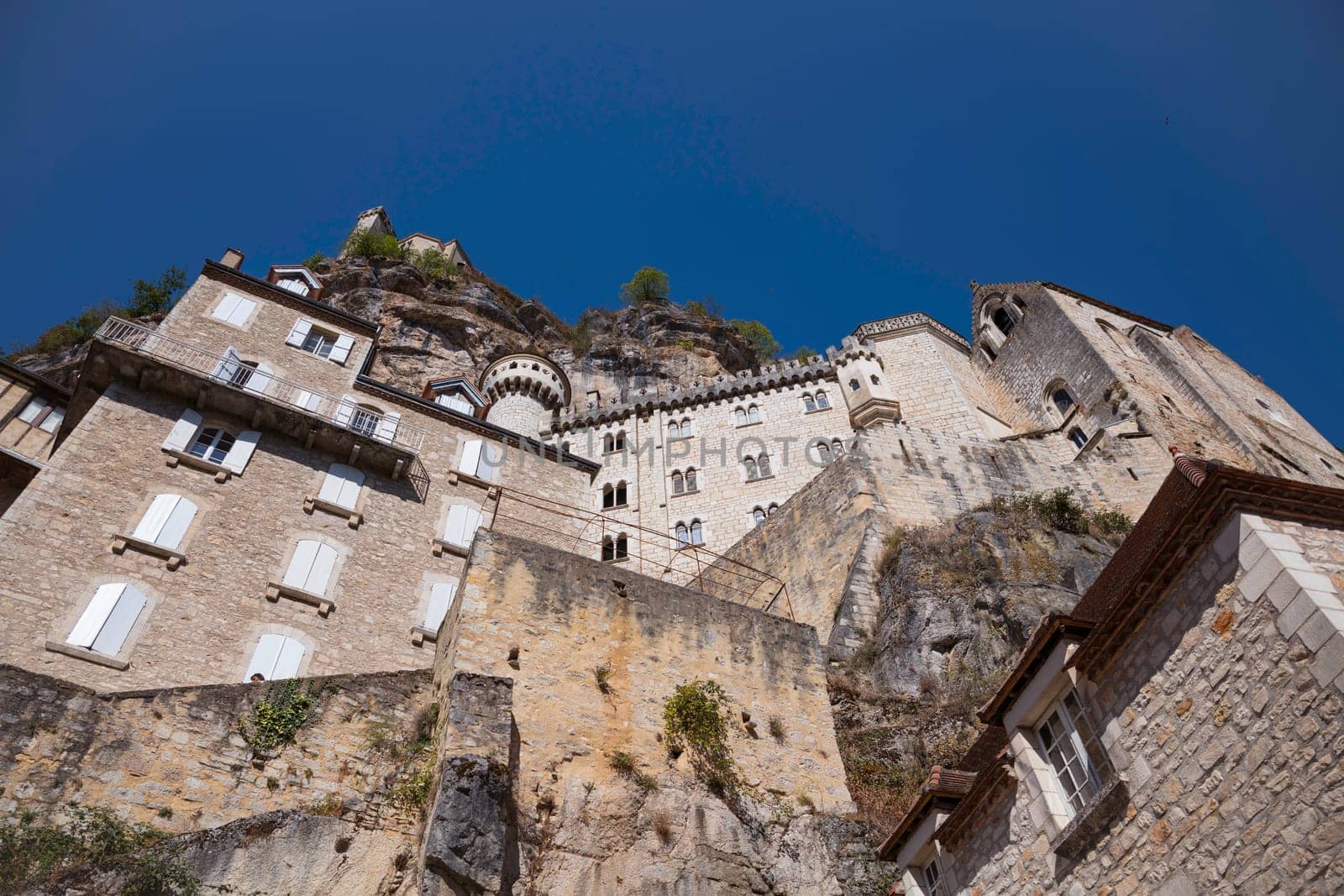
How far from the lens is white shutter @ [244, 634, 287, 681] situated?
15.6 m

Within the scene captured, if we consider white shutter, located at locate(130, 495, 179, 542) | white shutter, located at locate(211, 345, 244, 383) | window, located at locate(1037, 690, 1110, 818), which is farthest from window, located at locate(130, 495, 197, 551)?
window, located at locate(1037, 690, 1110, 818)

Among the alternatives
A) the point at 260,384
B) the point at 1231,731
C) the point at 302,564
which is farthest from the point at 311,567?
the point at 1231,731

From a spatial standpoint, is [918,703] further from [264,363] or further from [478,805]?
[264,363]

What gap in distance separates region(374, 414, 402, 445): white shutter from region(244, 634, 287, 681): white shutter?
6.23 m

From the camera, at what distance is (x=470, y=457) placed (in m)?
23.5

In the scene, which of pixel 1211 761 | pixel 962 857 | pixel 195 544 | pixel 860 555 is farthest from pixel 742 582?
pixel 1211 761

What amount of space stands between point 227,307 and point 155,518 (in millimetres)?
7842

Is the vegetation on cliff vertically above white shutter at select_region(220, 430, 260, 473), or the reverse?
white shutter at select_region(220, 430, 260, 473)

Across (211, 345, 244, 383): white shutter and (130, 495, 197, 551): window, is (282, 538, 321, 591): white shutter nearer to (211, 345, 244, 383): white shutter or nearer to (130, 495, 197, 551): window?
(130, 495, 197, 551): window

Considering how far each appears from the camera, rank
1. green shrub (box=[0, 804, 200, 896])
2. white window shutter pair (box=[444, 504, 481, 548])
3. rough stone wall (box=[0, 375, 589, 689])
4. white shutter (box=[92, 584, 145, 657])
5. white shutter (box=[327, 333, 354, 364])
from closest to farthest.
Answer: green shrub (box=[0, 804, 200, 896])
white shutter (box=[92, 584, 145, 657])
rough stone wall (box=[0, 375, 589, 689])
white window shutter pair (box=[444, 504, 481, 548])
white shutter (box=[327, 333, 354, 364])

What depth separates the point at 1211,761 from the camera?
7.41 meters

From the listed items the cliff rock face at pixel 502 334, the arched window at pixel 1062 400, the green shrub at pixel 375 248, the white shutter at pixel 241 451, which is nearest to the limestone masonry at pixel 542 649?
the white shutter at pixel 241 451

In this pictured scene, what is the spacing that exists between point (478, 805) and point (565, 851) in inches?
64.4

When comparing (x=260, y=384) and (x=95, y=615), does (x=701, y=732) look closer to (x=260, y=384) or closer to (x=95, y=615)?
(x=95, y=615)
